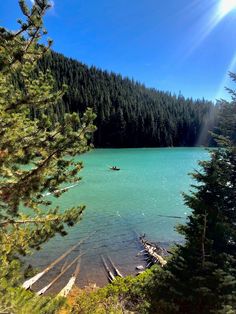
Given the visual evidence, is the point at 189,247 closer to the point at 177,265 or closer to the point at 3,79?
the point at 177,265

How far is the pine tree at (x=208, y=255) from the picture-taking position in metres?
7.36

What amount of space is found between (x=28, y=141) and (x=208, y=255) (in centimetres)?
430

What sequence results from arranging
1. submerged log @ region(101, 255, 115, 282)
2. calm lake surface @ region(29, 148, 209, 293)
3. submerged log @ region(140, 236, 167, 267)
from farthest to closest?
1. calm lake surface @ region(29, 148, 209, 293)
2. submerged log @ region(140, 236, 167, 267)
3. submerged log @ region(101, 255, 115, 282)

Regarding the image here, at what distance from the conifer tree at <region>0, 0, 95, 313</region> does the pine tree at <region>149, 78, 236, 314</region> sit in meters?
2.59

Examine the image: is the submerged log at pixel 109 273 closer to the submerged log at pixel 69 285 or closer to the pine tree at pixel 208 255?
the submerged log at pixel 69 285

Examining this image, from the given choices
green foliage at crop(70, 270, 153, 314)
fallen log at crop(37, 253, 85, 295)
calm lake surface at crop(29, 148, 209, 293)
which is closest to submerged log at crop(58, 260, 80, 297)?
calm lake surface at crop(29, 148, 209, 293)

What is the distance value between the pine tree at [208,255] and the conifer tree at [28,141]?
259 cm

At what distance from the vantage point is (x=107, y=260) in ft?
61.8

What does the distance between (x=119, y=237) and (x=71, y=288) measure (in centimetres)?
873

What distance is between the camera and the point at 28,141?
657 cm

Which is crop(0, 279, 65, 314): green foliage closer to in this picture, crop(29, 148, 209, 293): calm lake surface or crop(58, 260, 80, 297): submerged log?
crop(29, 148, 209, 293): calm lake surface

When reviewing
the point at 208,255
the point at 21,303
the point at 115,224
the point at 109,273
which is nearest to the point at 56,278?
the point at 109,273

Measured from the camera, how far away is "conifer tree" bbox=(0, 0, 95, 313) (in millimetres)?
5770

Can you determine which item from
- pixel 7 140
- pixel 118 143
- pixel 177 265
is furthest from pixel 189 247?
pixel 118 143
